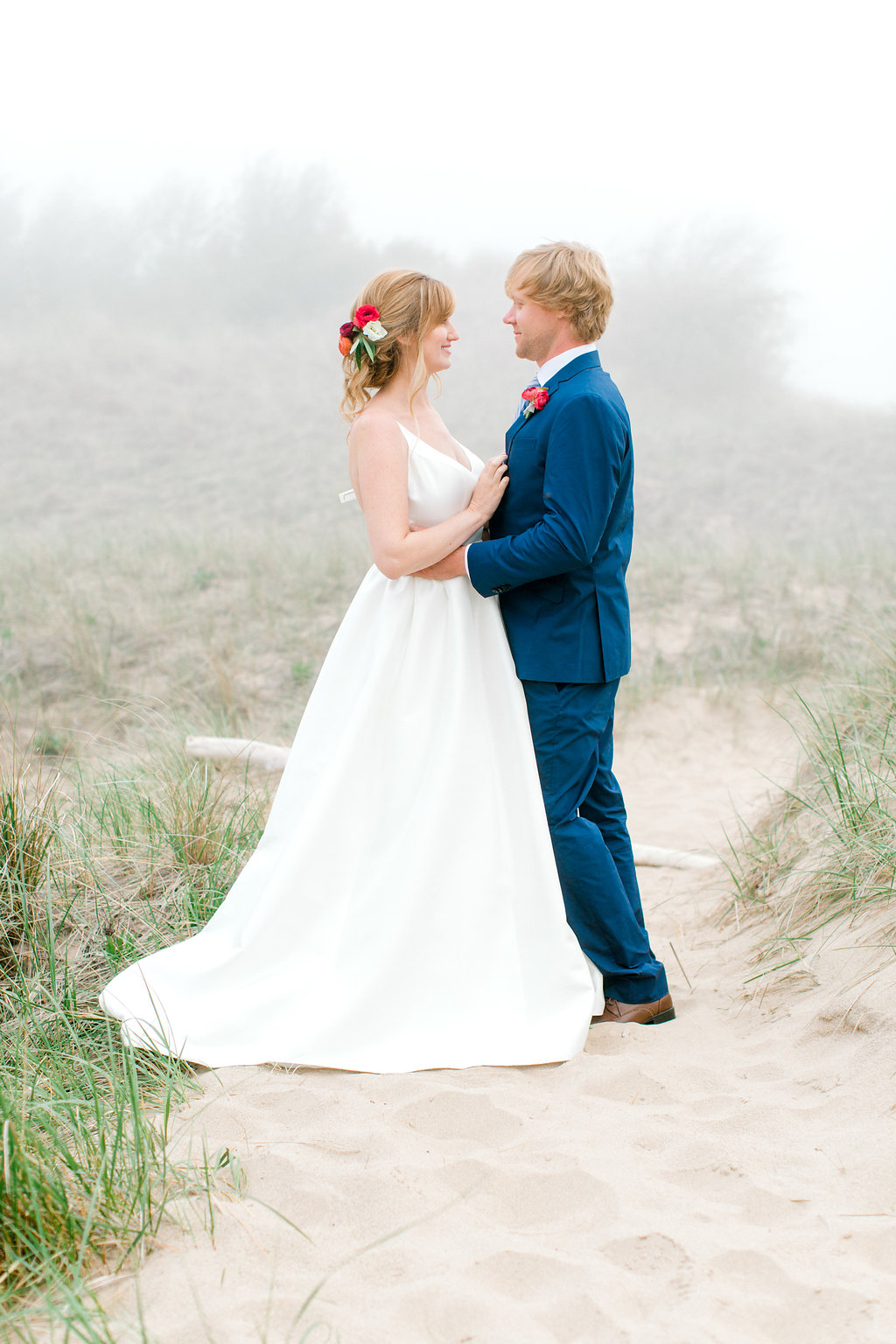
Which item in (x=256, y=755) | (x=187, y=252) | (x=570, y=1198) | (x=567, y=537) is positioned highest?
(x=187, y=252)

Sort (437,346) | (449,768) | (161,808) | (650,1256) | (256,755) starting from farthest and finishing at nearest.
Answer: (256,755), (161,808), (437,346), (449,768), (650,1256)

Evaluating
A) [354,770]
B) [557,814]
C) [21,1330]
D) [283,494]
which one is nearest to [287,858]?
[354,770]

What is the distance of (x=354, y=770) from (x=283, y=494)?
23.5 metres

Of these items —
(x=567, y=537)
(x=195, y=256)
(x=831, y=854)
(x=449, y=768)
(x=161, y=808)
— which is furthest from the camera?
(x=195, y=256)

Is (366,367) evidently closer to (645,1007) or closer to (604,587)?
(604,587)

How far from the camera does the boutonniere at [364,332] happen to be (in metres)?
2.94

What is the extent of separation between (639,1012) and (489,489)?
162 centimetres

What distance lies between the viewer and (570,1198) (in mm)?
2043

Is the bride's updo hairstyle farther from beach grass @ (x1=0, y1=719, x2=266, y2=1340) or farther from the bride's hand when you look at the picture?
beach grass @ (x1=0, y1=719, x2=266, y2=1340)

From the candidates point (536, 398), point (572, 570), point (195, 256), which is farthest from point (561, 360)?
point (195, 256)

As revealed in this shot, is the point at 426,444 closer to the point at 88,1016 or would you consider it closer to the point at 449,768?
the point at 449,768

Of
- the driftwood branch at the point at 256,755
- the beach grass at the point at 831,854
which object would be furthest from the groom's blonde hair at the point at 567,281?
the driftwood branch at the point at 256,755

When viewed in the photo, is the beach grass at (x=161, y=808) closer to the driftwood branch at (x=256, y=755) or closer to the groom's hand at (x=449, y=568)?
the driftwood branch at (x=256, y=755)

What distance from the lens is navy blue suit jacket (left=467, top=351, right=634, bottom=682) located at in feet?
9.11
